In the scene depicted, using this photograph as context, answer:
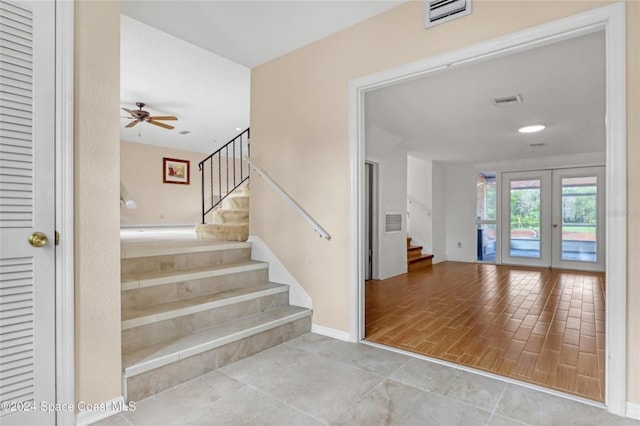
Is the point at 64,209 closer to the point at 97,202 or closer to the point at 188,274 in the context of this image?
the point at 97,202

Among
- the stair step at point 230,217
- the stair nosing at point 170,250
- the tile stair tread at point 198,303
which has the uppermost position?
the stair step at point 230,217

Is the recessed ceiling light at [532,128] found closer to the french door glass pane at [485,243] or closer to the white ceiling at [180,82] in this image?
the french door glass pane at [485,243]

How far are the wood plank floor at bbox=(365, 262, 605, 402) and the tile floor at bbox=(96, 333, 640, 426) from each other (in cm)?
25

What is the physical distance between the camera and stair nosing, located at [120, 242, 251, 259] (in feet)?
8.74

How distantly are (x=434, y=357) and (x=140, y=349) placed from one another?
2043 millimetres

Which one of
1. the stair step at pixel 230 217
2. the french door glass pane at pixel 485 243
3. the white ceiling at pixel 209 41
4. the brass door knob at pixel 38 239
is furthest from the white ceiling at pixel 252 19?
the french door glass pane at pixel 485 243

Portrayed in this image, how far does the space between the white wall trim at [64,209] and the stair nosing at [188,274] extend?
63cm

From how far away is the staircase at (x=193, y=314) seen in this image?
2021 millimetres

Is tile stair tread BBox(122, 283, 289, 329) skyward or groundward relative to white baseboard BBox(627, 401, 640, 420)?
skyward

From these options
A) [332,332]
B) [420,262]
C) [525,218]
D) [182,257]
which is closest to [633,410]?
[332,332]

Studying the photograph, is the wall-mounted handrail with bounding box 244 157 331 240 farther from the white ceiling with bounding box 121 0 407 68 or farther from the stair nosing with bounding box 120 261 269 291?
the white ceiling with bounding box 121 0 407 68

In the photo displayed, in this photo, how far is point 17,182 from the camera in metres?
1.56

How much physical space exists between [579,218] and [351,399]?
702cm

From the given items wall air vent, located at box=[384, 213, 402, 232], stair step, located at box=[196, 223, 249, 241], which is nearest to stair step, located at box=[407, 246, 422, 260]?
wall air vent, located at box=[384, 213, 402, 232]
